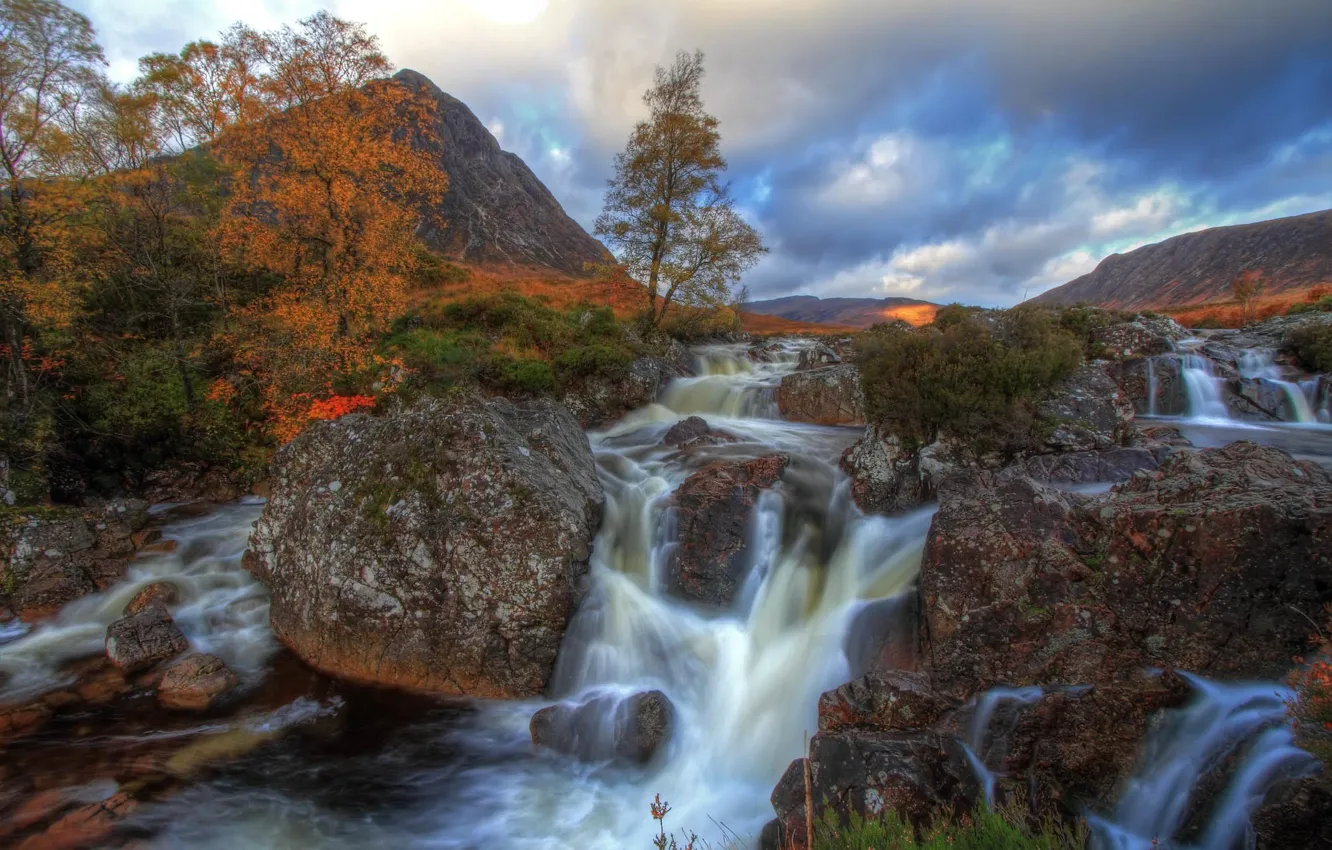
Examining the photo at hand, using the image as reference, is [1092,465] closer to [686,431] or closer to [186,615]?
[686,431]

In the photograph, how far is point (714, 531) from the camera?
8.82 meters

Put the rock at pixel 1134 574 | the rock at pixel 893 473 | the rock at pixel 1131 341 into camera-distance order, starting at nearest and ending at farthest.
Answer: the rock at pixel 1134 574, the rock at pixel 893 473, the rock at pixel 1131 341

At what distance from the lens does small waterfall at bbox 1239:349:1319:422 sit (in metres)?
13.5

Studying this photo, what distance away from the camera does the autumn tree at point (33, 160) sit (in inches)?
437

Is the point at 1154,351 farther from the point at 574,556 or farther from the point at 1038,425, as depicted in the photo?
the point at 574,556

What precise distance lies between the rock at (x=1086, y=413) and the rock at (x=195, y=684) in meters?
12.9

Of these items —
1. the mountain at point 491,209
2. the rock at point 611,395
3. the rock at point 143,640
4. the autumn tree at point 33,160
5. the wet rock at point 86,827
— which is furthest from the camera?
the mountain at point 491,209

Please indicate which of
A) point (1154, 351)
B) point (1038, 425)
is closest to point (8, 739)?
point (1038, 425)

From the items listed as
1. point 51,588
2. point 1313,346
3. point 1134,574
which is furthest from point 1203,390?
point 51,588

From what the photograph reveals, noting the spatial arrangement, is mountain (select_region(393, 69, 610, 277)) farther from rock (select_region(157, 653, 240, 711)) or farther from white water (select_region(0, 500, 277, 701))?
rock (select_region(157, 653, 240, 711))

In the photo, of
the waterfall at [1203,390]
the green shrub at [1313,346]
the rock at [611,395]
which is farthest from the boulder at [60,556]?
the green shrub at [1313,346]

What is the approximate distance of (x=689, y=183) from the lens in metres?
22.1

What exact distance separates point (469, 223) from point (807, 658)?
7400cm

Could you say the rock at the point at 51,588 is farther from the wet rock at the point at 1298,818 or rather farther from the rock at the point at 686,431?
the wet rock at the point at 1298,818
